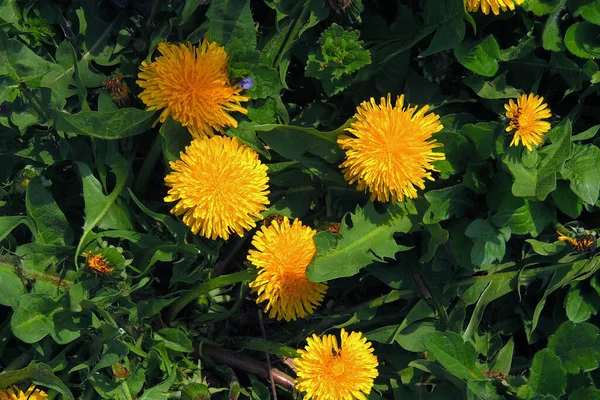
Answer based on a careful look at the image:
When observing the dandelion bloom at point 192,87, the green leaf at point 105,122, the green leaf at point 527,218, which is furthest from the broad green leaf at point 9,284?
the green leaf at point 527,218

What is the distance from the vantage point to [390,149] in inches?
Answer: 92.4

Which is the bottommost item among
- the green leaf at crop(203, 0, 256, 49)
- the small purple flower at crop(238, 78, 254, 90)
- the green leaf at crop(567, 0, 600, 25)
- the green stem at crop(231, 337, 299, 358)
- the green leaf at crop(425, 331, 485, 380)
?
the green stem at crop(231, 337, 299, 358)

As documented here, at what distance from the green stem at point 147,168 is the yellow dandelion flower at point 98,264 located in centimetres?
45

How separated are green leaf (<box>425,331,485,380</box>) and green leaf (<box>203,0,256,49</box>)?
1324 mm

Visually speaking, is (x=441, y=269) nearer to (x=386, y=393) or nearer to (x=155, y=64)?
(x=386, y=393)

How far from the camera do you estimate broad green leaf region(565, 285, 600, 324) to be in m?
2.66

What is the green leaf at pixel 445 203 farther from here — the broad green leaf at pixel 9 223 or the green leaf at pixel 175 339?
the broad green leaf at pixel 9 223

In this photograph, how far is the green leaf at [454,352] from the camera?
99.0 inches

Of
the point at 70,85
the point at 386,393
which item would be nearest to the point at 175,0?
the point at 70,85

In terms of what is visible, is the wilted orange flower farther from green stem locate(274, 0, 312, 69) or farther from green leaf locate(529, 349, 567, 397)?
green leaf locate(529, 349, 567, 397)

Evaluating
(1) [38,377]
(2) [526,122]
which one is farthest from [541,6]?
(1) [38,377]

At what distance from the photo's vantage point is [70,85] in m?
2.74

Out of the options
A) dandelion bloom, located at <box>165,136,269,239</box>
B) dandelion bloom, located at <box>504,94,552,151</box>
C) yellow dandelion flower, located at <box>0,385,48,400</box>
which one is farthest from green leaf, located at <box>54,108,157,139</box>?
dandelion bloom, located at <box>504,94,552,151</box>

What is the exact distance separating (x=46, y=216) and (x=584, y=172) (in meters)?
2.07
